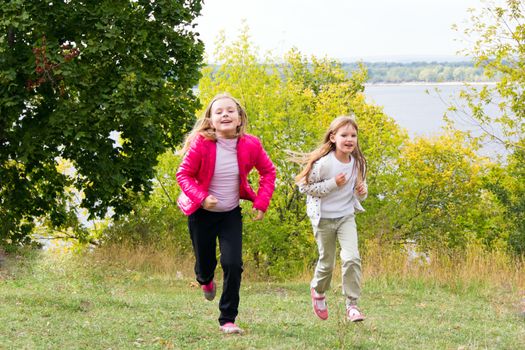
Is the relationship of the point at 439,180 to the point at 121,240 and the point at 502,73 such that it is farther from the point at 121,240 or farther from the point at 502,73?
the point at 121,240

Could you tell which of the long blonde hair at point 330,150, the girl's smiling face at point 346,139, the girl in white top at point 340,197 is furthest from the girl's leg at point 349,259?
the girl's smiling face at point 346,139

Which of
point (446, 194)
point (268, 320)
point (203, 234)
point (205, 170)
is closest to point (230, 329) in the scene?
point (203, 234)

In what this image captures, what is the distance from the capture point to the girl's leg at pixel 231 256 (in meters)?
6.61

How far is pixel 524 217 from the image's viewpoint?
1767 cm

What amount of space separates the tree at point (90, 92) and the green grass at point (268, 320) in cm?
256

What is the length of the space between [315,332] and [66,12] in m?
8.06

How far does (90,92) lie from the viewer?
13.5 metres

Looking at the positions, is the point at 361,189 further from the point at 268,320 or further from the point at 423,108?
the point at 423,108

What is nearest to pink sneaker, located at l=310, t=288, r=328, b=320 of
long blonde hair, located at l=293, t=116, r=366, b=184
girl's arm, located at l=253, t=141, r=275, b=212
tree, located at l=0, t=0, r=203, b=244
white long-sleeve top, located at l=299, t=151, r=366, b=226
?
white long-sleeve top, located at l=299, t=151, r=366, b=226

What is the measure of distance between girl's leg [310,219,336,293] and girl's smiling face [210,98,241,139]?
1.42 m

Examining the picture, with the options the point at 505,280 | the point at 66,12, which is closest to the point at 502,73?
the point at 505,280

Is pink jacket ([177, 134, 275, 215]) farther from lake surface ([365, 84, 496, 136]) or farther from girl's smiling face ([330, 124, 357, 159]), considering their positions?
lake surface ([365, 84, 496, 136])

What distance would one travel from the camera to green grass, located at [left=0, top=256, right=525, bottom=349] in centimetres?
665

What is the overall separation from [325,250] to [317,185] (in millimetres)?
672
